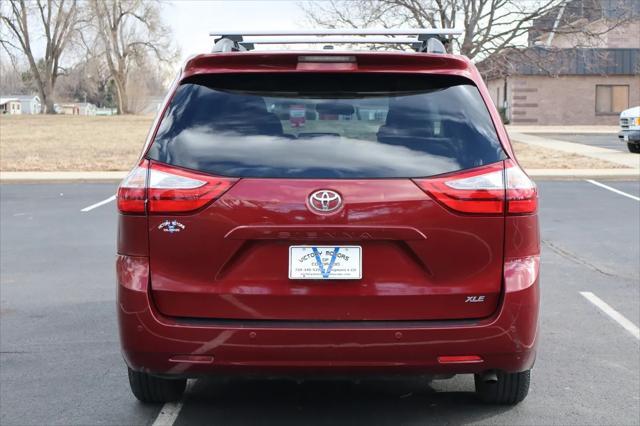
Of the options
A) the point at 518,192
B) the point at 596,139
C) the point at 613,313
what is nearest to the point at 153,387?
the point at 518,192

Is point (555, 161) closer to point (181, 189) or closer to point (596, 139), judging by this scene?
point (596, 139)

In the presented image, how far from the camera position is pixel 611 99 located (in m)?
52.2

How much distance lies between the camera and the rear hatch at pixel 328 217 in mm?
3756

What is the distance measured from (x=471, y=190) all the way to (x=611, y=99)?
Result: 5146 cm

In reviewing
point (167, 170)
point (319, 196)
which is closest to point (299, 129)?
point (319, 196)

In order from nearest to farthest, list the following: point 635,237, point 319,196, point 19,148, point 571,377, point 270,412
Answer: point 319,196, point 270,412, point 571,377, point 635,237, point 19,148

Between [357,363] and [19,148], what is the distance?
27158 millimetres

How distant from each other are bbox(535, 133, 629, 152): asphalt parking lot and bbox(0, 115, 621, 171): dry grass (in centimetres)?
355

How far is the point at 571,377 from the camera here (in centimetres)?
530

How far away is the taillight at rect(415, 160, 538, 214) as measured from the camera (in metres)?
3.78

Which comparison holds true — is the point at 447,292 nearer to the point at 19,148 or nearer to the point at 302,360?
the point at 302,360

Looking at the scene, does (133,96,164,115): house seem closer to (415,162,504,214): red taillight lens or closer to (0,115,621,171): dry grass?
(0,115,621,171): dry grass

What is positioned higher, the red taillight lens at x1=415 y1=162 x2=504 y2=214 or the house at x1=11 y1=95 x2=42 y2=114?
the house at x1=11 y1=95 x2=42 y2=114

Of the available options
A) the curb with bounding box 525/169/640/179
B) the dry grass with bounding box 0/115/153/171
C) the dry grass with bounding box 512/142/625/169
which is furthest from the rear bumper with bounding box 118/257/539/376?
the dry grass with bounding box 0/115/153/171
